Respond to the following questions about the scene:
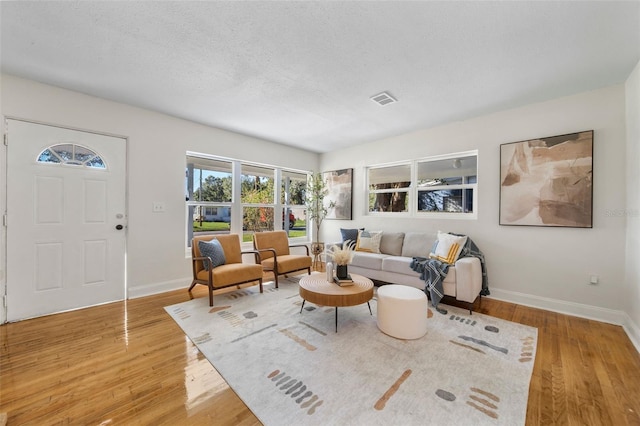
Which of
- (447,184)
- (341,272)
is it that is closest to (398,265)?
(341,272)

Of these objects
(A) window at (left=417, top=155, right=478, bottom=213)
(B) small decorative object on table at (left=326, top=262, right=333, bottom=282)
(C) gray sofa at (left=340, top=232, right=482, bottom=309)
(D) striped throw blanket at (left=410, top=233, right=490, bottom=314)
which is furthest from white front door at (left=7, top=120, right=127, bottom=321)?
(A) window at (left=417, top=155, right=478, bottom=213)

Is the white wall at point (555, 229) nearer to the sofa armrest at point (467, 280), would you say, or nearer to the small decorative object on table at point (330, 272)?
the sofa armrest at point (467, 280)

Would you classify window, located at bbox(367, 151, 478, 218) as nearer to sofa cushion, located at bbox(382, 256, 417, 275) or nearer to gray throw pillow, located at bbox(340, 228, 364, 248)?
gray throw pillow, located at bbox(340, 228, 364, 248)

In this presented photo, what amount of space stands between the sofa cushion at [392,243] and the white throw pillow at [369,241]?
9cm

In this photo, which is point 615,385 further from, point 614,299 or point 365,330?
point 365,330

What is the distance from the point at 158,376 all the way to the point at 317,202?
14.7 feet

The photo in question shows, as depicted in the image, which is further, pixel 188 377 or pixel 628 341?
pixel 628 341

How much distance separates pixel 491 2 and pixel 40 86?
4.51m

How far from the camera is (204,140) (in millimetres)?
4238

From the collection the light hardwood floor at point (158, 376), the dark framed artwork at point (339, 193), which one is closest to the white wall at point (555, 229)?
the light hardwood floor at point (158, 376)

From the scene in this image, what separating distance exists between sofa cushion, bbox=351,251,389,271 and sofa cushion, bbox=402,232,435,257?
0.36 m

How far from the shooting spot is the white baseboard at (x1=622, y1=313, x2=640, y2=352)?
91.0 inches

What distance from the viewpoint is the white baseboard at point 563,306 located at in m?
2.79

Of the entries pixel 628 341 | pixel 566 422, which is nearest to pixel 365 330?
pixel 566 422
